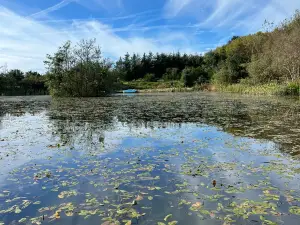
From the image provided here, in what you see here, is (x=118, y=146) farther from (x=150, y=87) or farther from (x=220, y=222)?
(x=150, y=87)

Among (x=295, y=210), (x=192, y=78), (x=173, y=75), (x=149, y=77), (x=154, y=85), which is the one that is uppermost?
(x=173, y=75)

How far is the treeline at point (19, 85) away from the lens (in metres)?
51.2

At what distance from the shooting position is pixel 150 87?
61812 mm

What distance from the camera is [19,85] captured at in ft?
177

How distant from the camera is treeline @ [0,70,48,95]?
51.2 metres

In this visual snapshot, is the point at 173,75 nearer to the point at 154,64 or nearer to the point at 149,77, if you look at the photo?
the point at 149,77

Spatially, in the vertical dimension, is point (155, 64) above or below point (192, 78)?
above

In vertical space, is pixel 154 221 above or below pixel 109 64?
below

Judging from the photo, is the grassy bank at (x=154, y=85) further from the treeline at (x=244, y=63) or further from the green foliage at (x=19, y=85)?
the green foliage at (x=19, y=85)

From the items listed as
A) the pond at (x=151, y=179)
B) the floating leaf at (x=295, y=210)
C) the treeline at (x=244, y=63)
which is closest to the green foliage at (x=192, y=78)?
the treeline at (x=244, y=63)

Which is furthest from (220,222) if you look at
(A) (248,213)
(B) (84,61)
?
(B) (84,61)

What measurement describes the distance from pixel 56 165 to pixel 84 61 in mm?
27882

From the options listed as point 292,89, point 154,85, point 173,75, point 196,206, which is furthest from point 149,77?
point 196,206

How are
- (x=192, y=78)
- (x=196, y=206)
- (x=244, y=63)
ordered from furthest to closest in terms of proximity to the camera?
(x=192, y=78) < (x=244, y=63) < (x=196, y=206)
